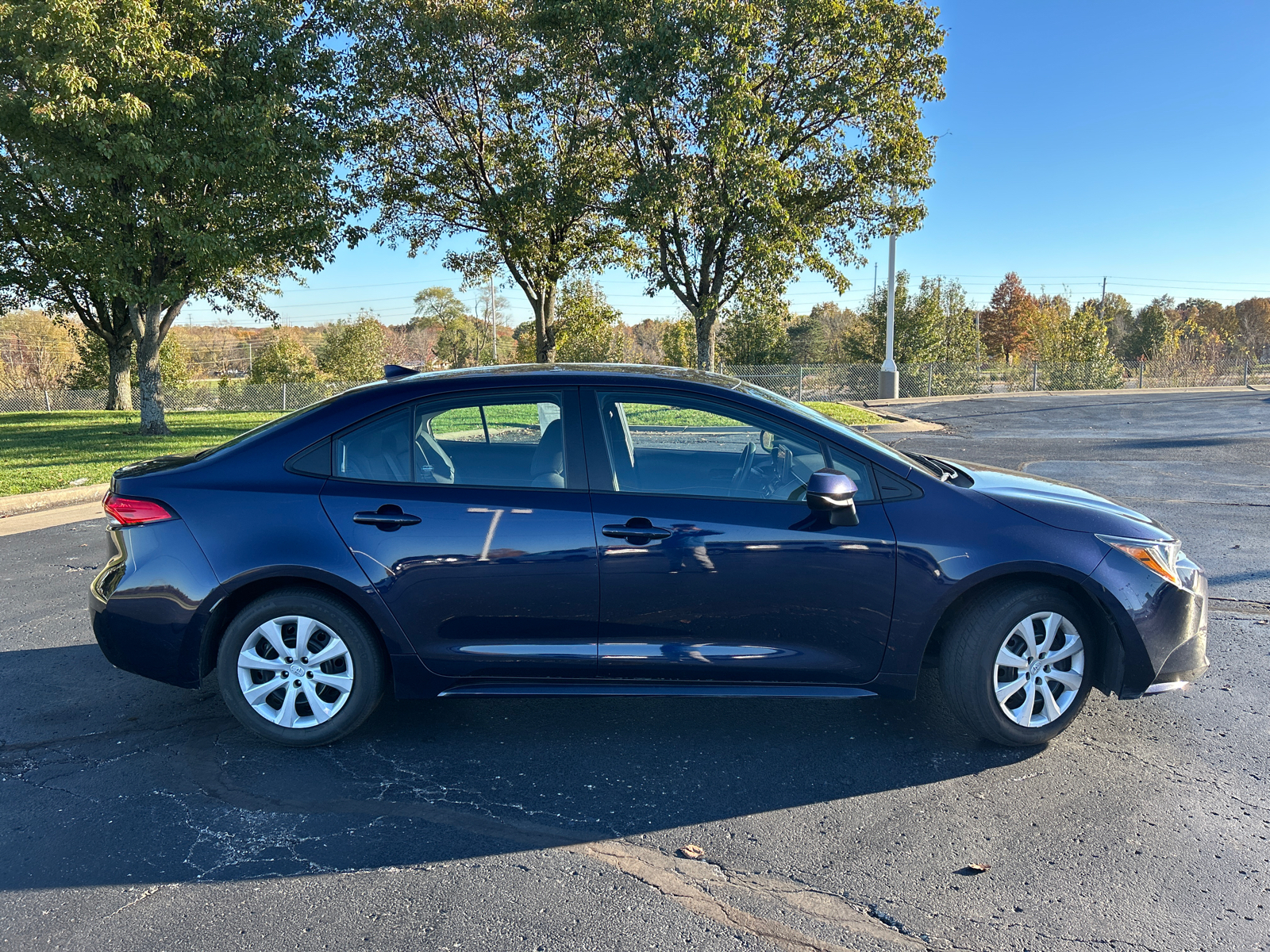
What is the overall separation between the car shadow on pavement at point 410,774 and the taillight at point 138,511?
1.00 metres

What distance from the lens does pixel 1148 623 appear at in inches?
141

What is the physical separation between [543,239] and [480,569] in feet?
69.1

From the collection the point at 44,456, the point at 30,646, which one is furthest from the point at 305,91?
the point at 30,646

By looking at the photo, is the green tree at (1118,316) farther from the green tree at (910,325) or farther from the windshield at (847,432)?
the windshield at (847,432)

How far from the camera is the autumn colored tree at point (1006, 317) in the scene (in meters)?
66.1

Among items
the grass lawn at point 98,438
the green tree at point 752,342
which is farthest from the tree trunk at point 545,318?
the green tree at point 752,342

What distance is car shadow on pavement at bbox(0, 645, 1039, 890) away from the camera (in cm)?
301

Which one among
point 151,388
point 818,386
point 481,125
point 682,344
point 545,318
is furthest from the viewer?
point 682,344

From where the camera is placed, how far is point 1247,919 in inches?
101

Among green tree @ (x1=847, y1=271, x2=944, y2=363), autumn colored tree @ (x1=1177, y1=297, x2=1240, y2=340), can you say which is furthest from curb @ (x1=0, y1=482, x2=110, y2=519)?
autumn colored tree @ (x1=1177, y1=297, x2=1240, y2=340)

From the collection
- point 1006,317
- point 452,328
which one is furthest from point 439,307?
point 1006,317

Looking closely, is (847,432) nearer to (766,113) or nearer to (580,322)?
(766,113)

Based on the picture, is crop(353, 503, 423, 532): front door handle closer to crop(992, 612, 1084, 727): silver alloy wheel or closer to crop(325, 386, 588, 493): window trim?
crop(325, 386, 588, 493): window trim

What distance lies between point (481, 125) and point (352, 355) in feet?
76.5
